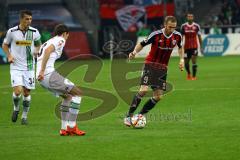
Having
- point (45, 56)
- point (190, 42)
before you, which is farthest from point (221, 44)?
point (45, 56)

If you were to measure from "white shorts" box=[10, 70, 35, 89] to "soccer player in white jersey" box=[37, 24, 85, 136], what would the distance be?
82.5 inches

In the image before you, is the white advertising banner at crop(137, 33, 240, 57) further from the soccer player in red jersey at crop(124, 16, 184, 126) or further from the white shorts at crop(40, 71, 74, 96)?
the white shorts at crop(40, 71, 74, 96)

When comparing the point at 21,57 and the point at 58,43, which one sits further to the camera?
the point at 21,57

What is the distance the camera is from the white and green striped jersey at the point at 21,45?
16.5 meters

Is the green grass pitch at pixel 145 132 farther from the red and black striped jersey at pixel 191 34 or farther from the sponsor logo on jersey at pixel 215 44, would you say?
the sponsor logo on jersey at pixel 215 44

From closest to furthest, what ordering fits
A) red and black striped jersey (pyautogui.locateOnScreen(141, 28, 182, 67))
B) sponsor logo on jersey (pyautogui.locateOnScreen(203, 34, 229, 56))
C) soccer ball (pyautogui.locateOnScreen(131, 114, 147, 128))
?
soccer ball (pyautogui.locateOnScreen(131, 114, 147, 128)) → red and black striped jersey (pyautogui.locateOnScreen(141, 28, 182, 67)) → sponsor logo on jersey (pyautogui.locateOnScreen(203, 34, 229, 56))

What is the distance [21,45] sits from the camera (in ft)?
54.3

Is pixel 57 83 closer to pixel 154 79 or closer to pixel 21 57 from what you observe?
pixel 154 79

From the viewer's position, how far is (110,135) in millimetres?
14047

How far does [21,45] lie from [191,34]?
13446mm

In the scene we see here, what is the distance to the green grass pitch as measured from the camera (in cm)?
1195

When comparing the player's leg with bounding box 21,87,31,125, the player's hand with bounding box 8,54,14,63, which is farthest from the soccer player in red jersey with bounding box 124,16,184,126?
the player's hand with bounding box 8,54,14,63

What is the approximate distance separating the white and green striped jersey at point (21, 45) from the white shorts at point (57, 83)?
2.31 m

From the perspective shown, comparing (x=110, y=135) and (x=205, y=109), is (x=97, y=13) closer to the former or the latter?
(x=205, y=109)
